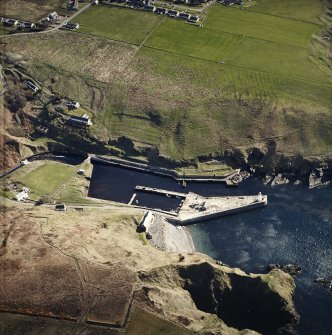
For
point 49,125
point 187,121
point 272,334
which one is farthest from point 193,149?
point 272,334

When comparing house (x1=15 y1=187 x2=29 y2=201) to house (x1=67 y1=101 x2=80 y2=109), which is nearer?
→ house (x1=15 y1=187 x2=29 y2=201)

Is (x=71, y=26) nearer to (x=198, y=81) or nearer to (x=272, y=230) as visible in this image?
(x=198, y=81)

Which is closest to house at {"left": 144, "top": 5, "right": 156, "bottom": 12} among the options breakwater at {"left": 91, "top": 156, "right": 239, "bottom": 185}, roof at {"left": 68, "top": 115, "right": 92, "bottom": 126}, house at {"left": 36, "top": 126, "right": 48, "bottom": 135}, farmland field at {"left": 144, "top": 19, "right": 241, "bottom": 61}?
farmland field at {"left": 144, "top": 19, "right": 241, "bottom": 61}

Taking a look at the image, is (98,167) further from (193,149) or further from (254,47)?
(254,47)

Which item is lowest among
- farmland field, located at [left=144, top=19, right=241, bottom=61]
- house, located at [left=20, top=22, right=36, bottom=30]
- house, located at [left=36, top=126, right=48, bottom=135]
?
house, located at [left=36, top=126, right=48, bottom=135]

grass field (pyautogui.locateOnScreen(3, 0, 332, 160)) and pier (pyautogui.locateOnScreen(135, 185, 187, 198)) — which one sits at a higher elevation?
grass field (pyautogui.locateOnScreen(3, 0, 332, 160))

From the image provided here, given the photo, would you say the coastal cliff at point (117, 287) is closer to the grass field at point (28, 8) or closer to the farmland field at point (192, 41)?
the farmland field at point (192, 41)

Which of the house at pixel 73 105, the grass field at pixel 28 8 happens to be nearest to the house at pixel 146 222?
the house at pixel 73 105

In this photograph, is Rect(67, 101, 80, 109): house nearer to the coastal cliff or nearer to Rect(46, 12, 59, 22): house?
Rect(46, 12, 59, 22): house
